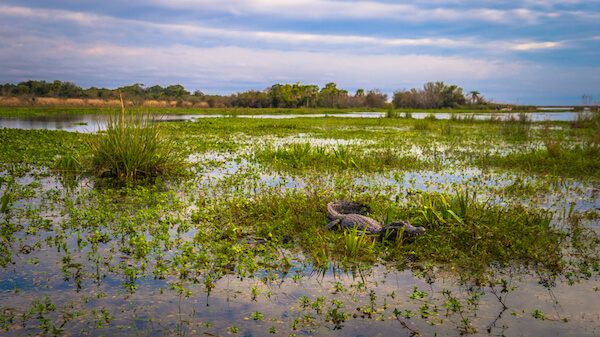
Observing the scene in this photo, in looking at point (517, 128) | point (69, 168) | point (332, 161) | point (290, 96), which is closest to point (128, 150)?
point (69, 168)

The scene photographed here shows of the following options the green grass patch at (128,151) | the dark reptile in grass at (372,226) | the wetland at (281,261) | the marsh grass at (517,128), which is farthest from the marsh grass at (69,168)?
the marsh grass at (517,128)

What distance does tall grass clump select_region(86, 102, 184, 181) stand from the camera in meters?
8.00

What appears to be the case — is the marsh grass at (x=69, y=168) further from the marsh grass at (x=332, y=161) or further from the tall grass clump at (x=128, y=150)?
the marsh grass at (x=332, y=161)

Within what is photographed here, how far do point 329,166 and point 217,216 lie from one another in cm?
457

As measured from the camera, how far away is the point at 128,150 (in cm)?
802

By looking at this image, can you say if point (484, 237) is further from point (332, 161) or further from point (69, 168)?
point (69, 168)

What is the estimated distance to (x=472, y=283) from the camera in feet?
12.9

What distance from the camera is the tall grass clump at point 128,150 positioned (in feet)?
26.2

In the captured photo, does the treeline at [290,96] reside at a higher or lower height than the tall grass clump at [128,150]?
higher

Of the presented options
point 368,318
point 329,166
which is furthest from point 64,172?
point 368,318

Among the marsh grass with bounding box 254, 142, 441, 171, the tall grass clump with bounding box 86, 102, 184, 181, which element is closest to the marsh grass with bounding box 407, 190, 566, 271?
the marsh grass with bounding box 254, 142, 441, 171

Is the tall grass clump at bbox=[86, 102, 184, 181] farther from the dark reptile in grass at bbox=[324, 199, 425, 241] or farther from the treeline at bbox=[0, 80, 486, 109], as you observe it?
the treeline at bbox=[0, 80, 486, 109]

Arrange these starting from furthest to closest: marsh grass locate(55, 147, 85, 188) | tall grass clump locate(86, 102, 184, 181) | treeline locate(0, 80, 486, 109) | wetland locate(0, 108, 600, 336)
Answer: treeline locate(0, 80, 486, 109) < marsh grass locate(55, 147, 85, 188) < tall grass clump locate(86, 102, 184, 181) < wetland locate(0, 108, 600, 336)

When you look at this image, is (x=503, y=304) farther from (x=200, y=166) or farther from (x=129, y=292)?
(x=200, y=166)
